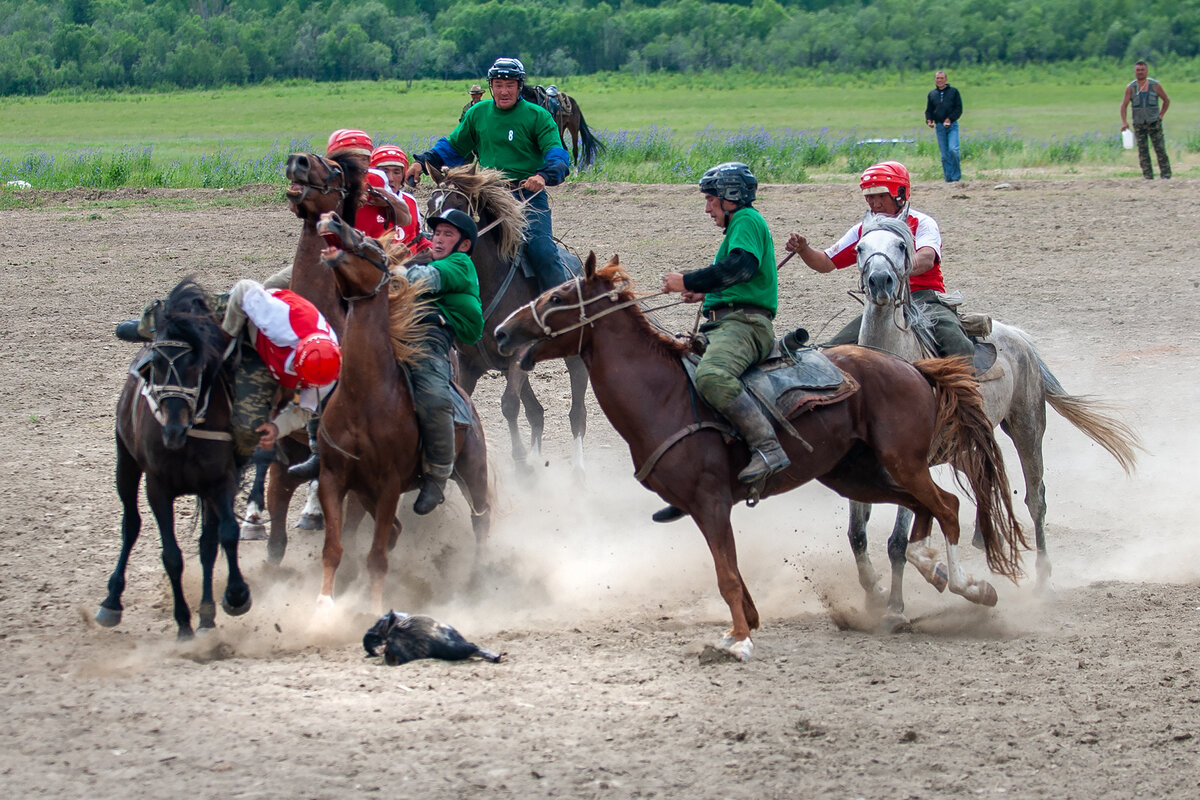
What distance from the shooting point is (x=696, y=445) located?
6258mm

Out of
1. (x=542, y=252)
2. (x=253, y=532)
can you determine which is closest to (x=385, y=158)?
(x=542, y=252)

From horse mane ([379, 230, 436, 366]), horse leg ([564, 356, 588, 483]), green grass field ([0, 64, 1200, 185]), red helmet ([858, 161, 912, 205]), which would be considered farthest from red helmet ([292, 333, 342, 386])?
green grass field ([0, 64, 1200, 185])

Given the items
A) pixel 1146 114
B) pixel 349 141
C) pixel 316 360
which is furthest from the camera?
pixel 1146 114

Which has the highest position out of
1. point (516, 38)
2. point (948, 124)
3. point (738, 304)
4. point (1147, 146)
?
point (516, 38)

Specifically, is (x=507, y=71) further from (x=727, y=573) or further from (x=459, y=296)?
(x=727, y=573)

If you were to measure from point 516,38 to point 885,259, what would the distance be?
6660cm

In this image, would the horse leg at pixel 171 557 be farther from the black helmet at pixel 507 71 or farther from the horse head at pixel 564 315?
the black helmet at pixel 507 71

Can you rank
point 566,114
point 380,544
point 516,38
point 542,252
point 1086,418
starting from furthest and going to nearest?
point 516,38, point 566,114, point 542,252, point 1086,418, point 380,544

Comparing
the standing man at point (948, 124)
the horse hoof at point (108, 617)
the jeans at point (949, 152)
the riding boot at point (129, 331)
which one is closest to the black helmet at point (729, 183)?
the riding boot at point (129, 331)

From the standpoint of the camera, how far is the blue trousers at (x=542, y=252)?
9.37 metres

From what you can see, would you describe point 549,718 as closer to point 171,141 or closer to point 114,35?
point 171,141

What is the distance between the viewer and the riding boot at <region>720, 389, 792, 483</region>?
20.4 ft

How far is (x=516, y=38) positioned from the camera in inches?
2773

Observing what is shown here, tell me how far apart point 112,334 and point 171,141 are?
2675 cm
